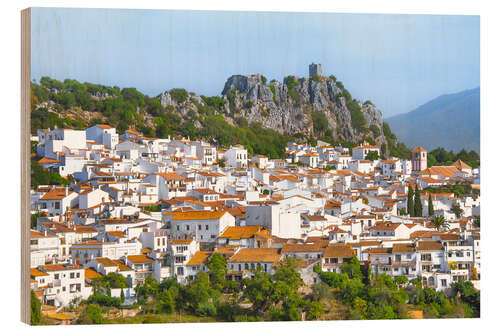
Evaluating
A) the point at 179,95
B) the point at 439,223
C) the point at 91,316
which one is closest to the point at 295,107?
the point at 179,95

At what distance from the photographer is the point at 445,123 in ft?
59.4

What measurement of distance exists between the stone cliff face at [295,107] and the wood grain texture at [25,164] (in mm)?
11506

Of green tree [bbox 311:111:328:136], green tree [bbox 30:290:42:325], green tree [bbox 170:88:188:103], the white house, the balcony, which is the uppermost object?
green tree [bbox 170:88:188:103]

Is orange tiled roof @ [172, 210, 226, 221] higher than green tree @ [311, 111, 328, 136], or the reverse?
green tree @ [311, 111, 328, 136]

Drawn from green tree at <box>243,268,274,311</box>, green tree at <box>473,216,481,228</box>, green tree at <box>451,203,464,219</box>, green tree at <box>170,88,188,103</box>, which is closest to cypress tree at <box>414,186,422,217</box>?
green tree at <box>451,203,464,219</box>

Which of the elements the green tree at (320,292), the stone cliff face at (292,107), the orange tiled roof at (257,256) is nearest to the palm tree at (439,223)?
the green tree at (320,292)

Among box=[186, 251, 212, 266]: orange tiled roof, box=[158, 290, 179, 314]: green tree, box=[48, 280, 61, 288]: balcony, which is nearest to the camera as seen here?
box=[48, 280, 61, 288]: balcony

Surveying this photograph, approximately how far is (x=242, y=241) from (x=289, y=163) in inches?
427

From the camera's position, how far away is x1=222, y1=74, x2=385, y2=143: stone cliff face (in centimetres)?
2536

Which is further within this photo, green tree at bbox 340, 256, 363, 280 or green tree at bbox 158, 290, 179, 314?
green tree at bbox 340, 256, 363, 280

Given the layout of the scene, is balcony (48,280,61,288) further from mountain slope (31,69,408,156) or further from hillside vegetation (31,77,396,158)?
hillside vegetation (31,77,396,158)

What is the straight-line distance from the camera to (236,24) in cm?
1505

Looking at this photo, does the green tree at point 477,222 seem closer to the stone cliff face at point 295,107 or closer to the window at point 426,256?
the window at point 426,256

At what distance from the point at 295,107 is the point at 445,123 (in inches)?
441
